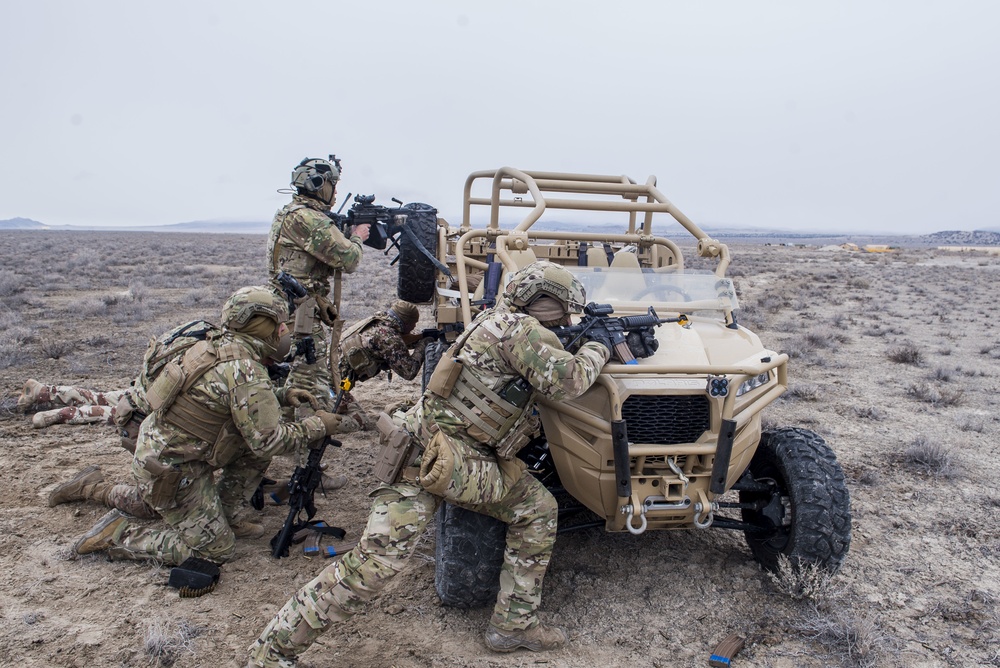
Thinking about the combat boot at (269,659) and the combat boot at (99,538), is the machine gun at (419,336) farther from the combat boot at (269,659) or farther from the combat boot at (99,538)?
the combat boot at (269,659)

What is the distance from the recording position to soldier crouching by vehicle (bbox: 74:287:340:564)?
392cm

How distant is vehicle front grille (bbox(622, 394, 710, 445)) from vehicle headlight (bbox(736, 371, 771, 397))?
0.82 feet

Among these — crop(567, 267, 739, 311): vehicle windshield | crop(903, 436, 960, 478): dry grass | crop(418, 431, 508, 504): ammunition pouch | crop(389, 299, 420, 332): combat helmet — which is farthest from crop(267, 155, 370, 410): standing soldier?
crop(903, 436, 960, 478): dry grass

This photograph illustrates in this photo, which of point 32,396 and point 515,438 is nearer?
point 515,438

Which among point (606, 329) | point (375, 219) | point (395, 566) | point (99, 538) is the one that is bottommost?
point (99, 538)

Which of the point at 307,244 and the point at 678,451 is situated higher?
the point at 307,244

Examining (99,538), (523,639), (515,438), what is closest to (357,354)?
(99,538)

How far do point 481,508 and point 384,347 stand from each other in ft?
9.22

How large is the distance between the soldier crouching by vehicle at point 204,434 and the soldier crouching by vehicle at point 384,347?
1.64 metres

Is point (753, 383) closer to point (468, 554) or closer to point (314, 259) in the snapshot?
point (468, 554)

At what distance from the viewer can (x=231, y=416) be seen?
4.02 meters

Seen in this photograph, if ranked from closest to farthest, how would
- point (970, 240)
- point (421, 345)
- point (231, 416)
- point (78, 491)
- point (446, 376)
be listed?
point (446, 376)
point (231, 416)
point (78, 491)
point (421, 345)
point (970, 240)

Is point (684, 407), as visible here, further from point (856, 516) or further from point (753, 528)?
point (856, 516)

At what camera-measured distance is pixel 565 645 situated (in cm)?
349
